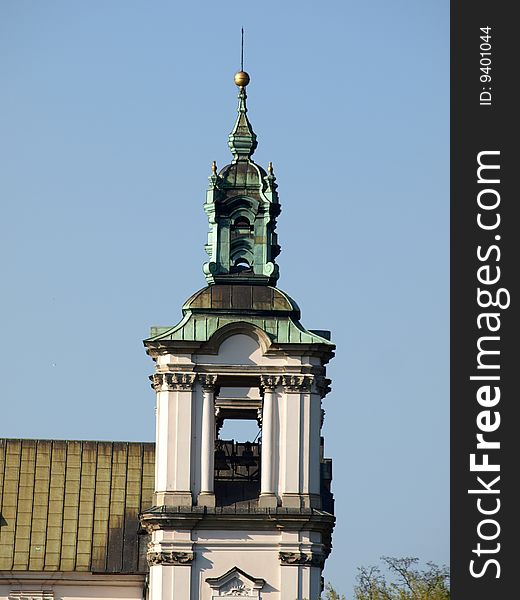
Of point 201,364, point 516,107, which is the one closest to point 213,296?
point 201,364

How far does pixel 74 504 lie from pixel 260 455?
5682 mm

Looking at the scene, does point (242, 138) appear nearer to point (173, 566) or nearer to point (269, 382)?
point (269, 382)

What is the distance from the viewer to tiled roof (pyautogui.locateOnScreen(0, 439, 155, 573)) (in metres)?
68.4

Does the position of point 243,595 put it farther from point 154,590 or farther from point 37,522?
point 37,522

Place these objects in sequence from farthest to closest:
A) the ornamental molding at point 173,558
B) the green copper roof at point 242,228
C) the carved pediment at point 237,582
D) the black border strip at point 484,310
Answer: the green copper roof at point 242,228
the carved pediment at point 237,582
the ornamental molding at point 173,558
the black border strip at point 484,310

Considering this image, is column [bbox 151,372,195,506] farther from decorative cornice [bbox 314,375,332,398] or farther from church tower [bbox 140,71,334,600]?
decorative cornice [bbox 314,375,332,398]

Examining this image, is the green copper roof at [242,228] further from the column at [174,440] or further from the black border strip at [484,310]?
the black border strip at [484,310]

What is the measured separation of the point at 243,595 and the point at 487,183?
19414 mm

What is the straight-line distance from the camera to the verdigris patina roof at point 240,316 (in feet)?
215

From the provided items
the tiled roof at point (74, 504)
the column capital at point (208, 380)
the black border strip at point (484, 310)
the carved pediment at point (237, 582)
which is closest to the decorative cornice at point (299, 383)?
the column capital at point (208, 380)

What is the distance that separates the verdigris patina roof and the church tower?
3cm

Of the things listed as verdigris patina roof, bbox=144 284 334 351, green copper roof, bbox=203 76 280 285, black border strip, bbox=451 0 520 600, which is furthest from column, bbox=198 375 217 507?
black border strip, bbox=451 0 520 600

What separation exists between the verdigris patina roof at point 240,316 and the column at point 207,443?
1.16m

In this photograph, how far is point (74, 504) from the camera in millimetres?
69438
